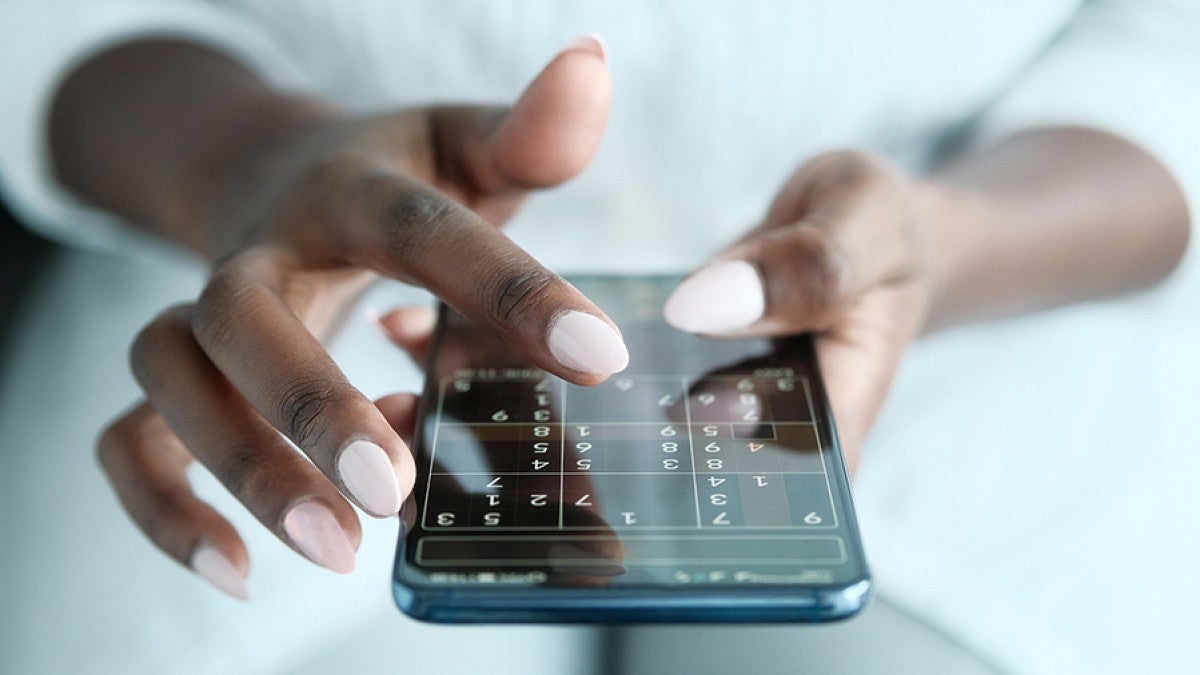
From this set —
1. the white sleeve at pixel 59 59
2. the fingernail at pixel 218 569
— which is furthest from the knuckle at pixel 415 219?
the white sleeve at pixel 59 59

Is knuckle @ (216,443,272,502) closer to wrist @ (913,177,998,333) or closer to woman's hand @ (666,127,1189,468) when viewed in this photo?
woman's hand @ (666,127,1189,468)

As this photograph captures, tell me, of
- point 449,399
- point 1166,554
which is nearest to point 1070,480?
point 1166,554

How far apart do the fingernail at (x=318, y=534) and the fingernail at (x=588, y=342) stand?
0.25 ft

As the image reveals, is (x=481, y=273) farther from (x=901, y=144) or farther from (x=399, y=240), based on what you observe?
(x=901, y=144)

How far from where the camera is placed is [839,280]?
356mm

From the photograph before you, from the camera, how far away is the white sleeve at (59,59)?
567 mm

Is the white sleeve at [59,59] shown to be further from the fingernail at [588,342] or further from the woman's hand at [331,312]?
the fingernail at [588,342]

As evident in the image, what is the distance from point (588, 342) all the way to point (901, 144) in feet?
1.24

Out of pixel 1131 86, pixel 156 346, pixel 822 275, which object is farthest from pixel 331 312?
pixel 1131 86

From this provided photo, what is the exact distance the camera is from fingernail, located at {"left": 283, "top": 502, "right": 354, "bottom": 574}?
0.93 feet

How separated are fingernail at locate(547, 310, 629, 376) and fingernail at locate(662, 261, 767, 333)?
0.07 m

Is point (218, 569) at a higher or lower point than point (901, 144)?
lower

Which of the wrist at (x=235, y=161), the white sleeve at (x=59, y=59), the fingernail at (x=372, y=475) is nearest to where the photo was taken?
the fingernail at (x=372, y=475)

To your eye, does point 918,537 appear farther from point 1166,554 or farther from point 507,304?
point 507,304
